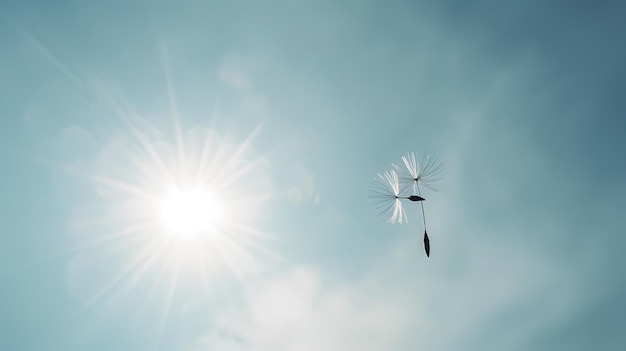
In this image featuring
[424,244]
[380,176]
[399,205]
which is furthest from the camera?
[380,176]

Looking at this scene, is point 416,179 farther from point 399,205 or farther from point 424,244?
point 424,244

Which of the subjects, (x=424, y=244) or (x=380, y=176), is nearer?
(x=424, y=244)

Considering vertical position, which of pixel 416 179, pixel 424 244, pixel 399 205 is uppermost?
pixel 416 179

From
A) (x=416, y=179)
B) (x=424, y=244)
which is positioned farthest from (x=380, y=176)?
(x=424, y=244)

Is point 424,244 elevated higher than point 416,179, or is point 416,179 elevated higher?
point 416,179

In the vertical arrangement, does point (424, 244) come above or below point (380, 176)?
below

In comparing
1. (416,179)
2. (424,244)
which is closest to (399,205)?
(416,179)

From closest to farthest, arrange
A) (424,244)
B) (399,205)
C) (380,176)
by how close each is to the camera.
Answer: (424,244) < (399,205) < (380,176)

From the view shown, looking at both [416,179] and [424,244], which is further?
[416,179]
